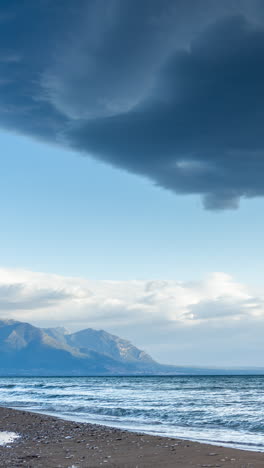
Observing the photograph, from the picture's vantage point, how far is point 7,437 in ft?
80.9

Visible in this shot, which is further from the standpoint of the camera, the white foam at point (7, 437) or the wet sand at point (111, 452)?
the white foam at point (7, 437)

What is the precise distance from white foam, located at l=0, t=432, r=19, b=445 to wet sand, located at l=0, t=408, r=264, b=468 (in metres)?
0.41

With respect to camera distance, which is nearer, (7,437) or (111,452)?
(111,452)

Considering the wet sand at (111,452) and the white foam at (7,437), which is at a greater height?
the wet sand at (111,452)

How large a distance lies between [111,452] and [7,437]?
8.04 meters

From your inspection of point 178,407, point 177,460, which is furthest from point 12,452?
point 178,407

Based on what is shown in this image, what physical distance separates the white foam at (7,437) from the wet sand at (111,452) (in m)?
0.41

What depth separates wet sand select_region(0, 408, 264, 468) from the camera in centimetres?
1650

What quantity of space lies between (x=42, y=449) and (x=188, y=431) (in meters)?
10.5

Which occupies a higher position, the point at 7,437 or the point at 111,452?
the point at 111,452

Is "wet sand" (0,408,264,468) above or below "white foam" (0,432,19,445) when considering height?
above

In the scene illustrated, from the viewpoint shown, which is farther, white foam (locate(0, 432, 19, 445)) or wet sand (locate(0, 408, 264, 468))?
white foam (locate(0, 432, 19, 445))

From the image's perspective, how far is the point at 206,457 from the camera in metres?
17.5

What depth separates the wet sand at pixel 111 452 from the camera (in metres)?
16.5
